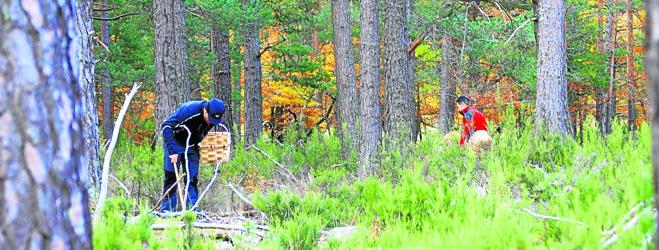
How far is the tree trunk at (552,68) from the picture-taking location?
29.3 feet

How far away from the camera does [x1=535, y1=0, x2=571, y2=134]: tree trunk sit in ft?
29.3

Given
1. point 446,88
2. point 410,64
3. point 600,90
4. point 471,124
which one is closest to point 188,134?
point 471,124

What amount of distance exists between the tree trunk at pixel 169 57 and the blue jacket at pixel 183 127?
296 cm

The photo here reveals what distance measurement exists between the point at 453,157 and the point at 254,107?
449 inches

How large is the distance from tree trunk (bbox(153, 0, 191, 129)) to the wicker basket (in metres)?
3.12

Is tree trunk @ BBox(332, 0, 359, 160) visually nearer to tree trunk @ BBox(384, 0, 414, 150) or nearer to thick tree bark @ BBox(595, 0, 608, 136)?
tree trunk @ BBox(384, 0, 414, 150)

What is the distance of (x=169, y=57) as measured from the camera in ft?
32.5

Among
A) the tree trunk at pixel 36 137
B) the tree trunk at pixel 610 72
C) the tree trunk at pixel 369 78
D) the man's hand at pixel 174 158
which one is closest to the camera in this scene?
the tree trunk at pixel 36 137

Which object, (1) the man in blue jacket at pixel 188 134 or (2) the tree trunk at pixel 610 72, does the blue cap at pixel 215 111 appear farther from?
(2) the tree trunk at pixel 610 72

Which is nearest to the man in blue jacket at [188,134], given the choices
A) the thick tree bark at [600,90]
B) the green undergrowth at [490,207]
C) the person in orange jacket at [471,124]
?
the green undergrowth at [490,207]

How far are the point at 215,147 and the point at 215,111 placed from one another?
56cm

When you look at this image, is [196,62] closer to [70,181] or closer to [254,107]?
[254,107]

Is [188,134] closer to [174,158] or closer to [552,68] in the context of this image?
[174,158]

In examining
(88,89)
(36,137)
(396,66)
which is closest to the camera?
(36,137)
